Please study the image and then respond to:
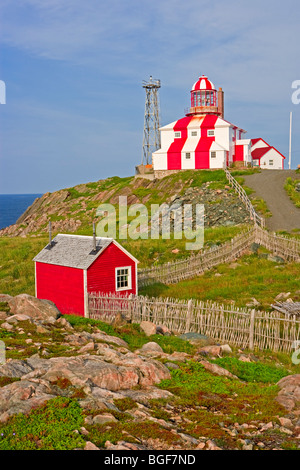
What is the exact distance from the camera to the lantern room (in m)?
54.5

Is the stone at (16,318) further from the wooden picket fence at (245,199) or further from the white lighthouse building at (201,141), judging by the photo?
the white lighthouse building at (201,141)

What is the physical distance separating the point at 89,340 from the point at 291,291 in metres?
10.5

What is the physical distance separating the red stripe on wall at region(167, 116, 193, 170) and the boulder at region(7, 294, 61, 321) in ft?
125

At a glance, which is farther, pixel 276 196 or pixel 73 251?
pixel 276 196

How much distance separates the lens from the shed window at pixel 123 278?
20.2 m

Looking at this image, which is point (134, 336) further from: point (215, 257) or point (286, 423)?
point (215, 257)

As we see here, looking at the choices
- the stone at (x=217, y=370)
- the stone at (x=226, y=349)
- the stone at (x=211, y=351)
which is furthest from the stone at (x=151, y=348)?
the stone at (x=226, y=349)

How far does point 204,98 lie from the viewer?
55.2 meters

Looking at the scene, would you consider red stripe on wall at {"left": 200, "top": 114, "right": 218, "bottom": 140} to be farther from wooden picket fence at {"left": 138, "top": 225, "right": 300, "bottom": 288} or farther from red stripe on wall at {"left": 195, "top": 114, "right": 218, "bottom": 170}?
wooden picket fence at {"left": 138, "top": 225, "right": 300, "bottom": 288}

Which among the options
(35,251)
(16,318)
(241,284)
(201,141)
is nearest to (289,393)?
(16,318)

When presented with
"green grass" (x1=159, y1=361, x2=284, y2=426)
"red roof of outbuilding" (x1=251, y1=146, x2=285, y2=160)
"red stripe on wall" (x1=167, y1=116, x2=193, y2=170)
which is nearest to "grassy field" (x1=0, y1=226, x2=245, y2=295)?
"green grass" (x1=159, y1=361, x2=284, y2=426)

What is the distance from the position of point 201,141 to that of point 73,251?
112 ft
